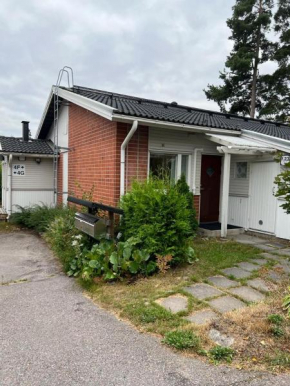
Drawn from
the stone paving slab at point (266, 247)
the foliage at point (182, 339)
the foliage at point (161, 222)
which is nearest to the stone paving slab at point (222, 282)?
the foliage at point (161, 222)

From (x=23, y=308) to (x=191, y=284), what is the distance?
2.47 metres

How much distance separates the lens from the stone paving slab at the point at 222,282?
14.5 feet

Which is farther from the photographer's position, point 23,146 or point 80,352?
point 23,146

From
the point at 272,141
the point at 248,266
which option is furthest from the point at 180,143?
the point at 248,266

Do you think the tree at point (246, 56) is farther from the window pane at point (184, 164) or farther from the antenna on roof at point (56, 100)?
the window pane at point (184, 164)

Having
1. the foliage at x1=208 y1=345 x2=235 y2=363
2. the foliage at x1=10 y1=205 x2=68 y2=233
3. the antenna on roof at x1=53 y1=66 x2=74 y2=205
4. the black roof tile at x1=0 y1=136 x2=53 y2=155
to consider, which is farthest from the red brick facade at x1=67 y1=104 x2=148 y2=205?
the foliage at x1=208 y1=345 x2=235 y2=363

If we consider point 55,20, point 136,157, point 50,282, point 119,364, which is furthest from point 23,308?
point 55,20

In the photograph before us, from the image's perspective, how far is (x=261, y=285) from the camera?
444cm

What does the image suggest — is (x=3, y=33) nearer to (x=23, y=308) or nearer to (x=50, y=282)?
(x=50, y=282)

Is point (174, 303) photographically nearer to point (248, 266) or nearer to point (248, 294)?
point (248, 294)

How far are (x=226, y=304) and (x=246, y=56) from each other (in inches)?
779

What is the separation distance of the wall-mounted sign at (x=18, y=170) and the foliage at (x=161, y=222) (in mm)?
6996

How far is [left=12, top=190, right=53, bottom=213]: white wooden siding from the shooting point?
10.5m

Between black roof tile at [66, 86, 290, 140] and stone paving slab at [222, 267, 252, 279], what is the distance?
363 centimetres
